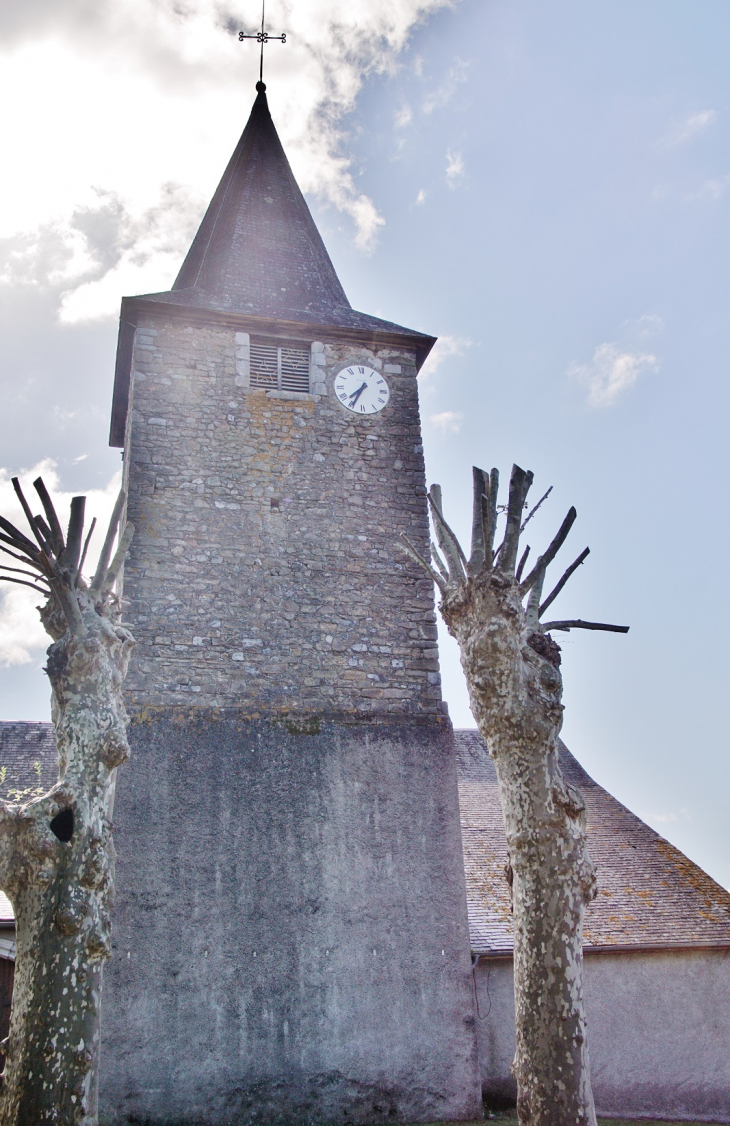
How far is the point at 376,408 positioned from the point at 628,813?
292 inches

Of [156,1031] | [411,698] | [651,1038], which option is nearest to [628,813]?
[651,1038]

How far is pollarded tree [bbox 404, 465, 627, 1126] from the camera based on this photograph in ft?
17.9

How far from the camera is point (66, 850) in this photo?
5.58 metres

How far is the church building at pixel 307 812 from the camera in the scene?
7469 millimetres

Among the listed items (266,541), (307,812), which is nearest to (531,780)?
(307,812)

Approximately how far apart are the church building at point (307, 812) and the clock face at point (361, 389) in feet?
0.11

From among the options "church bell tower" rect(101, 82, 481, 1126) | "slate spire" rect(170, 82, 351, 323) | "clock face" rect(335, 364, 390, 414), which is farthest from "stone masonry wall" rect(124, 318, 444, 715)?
"slate spire" rect(170, 82, 351, 323)

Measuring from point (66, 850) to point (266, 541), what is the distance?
15.4 feet

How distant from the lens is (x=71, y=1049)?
4.96m

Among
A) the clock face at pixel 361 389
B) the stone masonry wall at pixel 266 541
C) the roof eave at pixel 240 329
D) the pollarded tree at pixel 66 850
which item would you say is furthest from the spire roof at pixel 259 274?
the pollarded tree at pixel 66 850

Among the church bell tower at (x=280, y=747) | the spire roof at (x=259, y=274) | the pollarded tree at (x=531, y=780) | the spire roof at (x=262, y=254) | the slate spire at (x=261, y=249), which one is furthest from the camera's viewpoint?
the slate spire at (x=261, y=249)

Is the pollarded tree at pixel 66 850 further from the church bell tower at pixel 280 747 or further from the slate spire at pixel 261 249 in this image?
the slate spire at pixel 261 249

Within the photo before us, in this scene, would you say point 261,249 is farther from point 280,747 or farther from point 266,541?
point 280,747

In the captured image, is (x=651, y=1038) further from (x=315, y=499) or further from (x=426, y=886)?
Result: (x=315, y=499)
